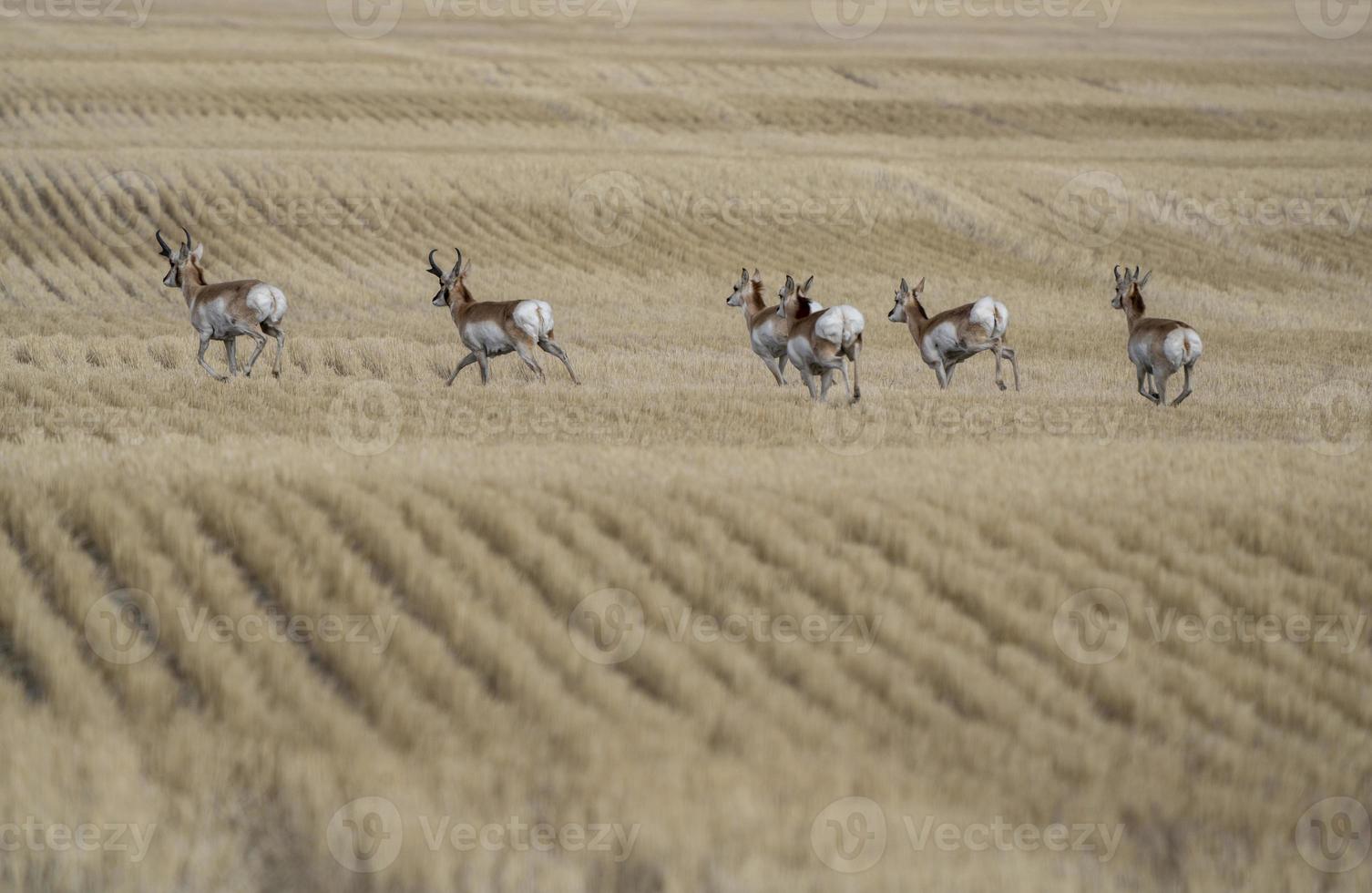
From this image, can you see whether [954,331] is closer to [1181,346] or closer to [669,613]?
[1181,346]

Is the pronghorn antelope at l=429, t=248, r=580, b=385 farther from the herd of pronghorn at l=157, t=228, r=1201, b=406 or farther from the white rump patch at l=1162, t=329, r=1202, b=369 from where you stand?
the white rump patch at l=1162, t=329, r=1202, b=369

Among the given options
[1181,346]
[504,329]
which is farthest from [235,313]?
[1181,346]

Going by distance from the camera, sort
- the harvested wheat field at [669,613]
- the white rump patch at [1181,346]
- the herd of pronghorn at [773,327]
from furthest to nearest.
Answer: the herd of pronghorn at [773,327], the white rump patch at [1181,346], the harvested wheat field at [669,613]

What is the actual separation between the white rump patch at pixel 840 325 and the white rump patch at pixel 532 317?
10.6 ft

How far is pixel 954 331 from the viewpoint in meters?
17.0

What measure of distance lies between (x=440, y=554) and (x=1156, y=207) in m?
31.1

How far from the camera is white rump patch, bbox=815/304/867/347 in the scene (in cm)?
1464

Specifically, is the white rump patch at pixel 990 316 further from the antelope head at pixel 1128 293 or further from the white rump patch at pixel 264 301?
the white rump patch at pixel 264 301

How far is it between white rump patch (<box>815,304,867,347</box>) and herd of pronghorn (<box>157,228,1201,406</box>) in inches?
6.9

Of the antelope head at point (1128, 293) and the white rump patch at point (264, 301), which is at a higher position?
the antelope head at point (1128, 293)

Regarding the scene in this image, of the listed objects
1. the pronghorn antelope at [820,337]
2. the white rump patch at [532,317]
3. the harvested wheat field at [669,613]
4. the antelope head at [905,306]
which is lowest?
the harvested wheat field at [669,613]

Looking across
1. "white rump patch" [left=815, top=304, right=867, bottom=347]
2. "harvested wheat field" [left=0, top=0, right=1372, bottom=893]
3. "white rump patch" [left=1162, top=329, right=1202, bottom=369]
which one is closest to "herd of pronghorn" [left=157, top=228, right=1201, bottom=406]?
"white rump patch" [left=1162, top=329, right=1202, bottom=369]

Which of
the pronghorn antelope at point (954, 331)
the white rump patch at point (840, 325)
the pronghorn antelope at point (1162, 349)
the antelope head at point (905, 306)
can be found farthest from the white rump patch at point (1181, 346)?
the white rump patch at point (840, 325)

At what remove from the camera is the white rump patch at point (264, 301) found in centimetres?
1659
